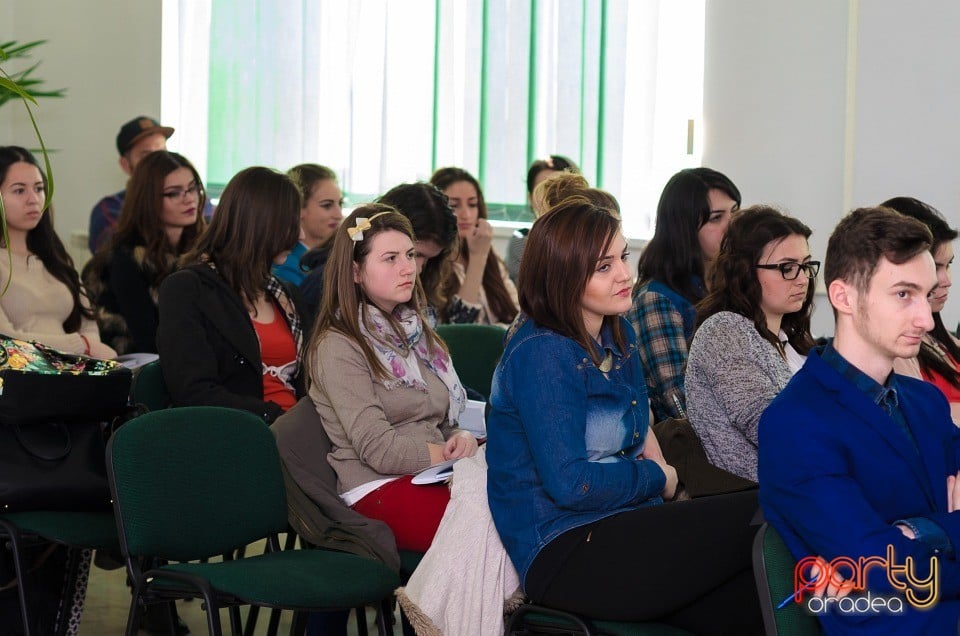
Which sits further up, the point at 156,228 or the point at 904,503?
the point at 156,228

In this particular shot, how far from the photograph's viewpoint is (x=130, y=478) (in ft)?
8.07

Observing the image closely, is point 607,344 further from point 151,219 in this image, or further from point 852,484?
point 151,219

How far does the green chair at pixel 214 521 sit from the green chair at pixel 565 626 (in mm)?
354

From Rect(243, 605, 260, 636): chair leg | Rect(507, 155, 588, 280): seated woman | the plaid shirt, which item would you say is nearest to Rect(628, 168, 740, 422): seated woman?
the plaid shirt

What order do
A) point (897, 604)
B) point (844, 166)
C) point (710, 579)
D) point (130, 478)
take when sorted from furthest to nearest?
point (844, 166) < point (130, 478) < point (710, 579) < point (897, 604)

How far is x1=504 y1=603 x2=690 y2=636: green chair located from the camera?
7.18ft

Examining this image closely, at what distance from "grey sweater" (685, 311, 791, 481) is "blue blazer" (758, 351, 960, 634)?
659 millimetres

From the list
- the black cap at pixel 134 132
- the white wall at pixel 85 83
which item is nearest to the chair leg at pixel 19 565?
the black cap at pixel 134 132

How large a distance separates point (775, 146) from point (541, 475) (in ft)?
12.0

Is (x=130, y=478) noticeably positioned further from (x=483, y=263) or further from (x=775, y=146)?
(x=775, y=146)

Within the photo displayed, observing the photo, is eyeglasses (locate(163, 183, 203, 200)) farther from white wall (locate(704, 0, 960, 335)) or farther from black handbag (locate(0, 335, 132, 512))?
white wall (locate(704, 0, 960, 335))

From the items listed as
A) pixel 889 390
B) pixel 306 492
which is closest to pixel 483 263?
pixel 306 492

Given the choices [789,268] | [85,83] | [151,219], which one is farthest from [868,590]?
[85,83]

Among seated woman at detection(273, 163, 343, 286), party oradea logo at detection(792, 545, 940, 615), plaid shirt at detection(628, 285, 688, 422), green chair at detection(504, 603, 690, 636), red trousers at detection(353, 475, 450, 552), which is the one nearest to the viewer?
party oradea logo at detection(792, 545, 940, 615)
